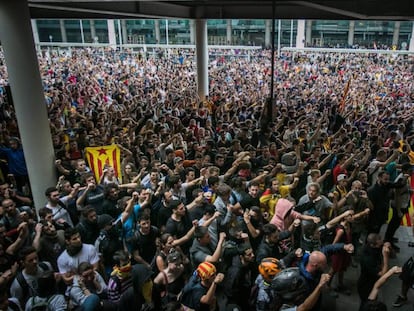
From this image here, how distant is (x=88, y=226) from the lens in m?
5.31

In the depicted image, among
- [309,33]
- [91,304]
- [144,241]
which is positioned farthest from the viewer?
[309,33]

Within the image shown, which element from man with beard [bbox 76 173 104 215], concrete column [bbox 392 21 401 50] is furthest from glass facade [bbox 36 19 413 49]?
man with beard [bbox 76 173 104 215]

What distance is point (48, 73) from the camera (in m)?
25.0

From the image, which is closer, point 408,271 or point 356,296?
point 408,271

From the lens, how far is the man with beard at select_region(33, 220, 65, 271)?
4.99 metres

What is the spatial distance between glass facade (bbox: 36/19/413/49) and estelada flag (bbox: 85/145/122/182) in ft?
137

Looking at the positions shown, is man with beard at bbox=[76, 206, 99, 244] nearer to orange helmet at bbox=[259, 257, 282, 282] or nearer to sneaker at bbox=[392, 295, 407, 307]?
orange helmet at bbox=[259, 257, 282, 282]

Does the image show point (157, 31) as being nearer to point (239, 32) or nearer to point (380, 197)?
point (239, 32)

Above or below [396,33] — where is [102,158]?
below

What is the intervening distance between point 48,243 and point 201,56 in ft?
44.4

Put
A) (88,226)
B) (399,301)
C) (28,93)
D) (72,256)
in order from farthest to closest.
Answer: (28,93) < (399,301) < (88,226) < (72,256)

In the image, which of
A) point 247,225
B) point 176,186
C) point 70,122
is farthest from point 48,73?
point 247,225

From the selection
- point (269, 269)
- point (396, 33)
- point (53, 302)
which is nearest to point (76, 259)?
point (53, 302)

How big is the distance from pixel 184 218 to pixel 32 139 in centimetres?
389
